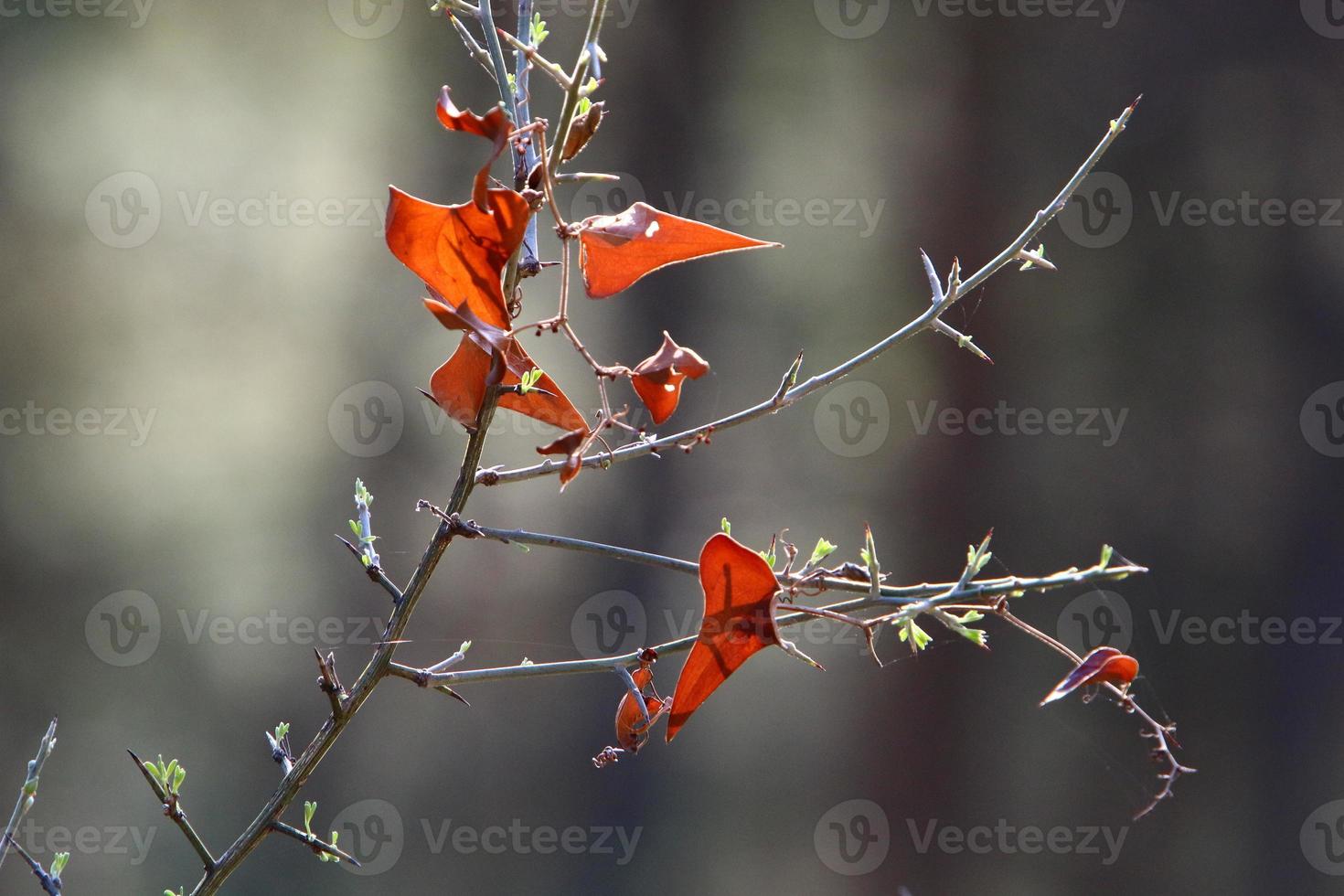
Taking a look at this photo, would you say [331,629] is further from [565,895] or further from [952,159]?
[952,159]

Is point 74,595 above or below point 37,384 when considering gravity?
below

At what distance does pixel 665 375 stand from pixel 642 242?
2.4 inches

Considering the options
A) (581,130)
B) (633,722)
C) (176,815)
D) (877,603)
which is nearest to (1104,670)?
(877,603)

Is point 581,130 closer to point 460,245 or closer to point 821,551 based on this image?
point 460,245

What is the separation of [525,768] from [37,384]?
1.34 meters

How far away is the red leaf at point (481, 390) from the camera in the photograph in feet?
1.60

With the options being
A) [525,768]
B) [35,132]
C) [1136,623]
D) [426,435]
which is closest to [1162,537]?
[1136,623]

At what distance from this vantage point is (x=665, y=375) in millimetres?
462

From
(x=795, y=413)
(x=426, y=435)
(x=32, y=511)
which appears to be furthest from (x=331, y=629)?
(x=795, y=413)

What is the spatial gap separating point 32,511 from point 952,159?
2.12 metres

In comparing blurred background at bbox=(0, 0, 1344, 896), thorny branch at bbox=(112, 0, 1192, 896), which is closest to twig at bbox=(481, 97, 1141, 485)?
thorny branch at bbox=(112, 0, 1192, 896)

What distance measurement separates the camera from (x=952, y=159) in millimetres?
2281

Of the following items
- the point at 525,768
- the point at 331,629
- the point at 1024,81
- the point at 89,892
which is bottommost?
the point at 89,892

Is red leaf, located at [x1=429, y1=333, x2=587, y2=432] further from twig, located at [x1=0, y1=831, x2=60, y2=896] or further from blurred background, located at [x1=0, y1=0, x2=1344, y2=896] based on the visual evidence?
Result: blurred background, located at [x1=0, y1=0, x2=1344, y2=896]
